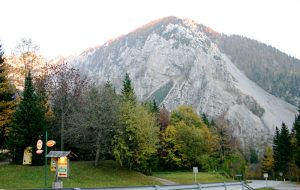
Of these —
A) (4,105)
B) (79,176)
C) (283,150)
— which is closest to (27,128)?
(4,105)

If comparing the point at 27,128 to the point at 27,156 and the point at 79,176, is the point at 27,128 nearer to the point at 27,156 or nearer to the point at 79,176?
the point at 27,156

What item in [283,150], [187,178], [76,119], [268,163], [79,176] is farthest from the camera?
[268,163]

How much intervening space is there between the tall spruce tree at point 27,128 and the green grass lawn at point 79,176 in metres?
2.06

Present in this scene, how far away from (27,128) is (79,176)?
7.89 metres

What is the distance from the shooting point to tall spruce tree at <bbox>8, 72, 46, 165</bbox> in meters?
39.6

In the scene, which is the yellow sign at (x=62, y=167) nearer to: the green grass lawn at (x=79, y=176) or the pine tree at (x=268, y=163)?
the green grass lawn at (x=79, y=176)

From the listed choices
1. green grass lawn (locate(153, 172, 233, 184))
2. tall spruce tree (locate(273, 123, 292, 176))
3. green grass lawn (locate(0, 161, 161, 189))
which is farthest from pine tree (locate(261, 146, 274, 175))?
green grass lawn (locate(0, 161, 161, 189))

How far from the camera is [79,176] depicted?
38.1m

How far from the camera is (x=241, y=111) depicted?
191125mm

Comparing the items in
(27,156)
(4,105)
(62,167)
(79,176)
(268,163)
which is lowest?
(268,163)

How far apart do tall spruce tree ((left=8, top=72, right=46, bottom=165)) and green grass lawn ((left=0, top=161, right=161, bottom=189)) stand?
2057 mm

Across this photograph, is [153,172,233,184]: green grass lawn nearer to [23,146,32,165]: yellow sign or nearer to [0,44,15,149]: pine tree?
[23,146,32,165]: yellow sign

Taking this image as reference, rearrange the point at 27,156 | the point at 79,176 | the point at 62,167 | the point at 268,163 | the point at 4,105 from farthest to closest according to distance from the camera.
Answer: the point at 268,163 < the point at 4,105 < the point at 27,156 < the point at 79,176 < the point at 62,167

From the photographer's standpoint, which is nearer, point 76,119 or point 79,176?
point 79,176
